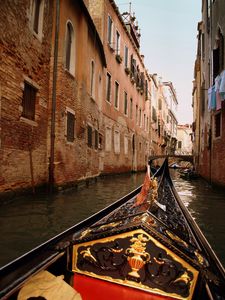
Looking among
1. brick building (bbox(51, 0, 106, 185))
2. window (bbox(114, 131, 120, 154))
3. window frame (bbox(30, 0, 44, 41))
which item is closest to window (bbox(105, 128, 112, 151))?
window (bbox(114, 131, 120, 154))

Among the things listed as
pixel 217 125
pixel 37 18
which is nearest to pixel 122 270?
pixel 37 18

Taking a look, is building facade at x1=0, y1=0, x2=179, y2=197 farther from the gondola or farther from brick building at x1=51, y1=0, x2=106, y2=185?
the gondola

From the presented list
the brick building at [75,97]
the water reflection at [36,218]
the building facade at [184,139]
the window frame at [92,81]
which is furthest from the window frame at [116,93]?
the building facade at [184,139]

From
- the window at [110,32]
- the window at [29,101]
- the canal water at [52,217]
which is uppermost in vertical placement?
the window at [110,32]

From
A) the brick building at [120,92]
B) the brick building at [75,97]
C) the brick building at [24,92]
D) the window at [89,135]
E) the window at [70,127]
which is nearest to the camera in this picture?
the brick building at [24,92]

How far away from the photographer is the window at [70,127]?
768 cm

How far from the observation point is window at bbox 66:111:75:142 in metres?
7.68

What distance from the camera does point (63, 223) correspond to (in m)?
4.02

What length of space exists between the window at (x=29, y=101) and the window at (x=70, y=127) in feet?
4.65

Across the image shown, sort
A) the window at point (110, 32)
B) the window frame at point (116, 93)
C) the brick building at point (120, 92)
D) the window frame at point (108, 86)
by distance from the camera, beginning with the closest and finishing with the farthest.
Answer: the brick building at point (120, 92), the window at point (110, 32), the window frame at point (108, 86), the window frame at point (116, 93)

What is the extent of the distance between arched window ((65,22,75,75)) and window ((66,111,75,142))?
1.26 m

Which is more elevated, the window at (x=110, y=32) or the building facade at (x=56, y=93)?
the window at (x=110, y=32)

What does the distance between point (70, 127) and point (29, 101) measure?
72.2 inches

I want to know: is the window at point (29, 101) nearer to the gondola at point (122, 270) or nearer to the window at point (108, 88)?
the gondola at point (122, 270)
